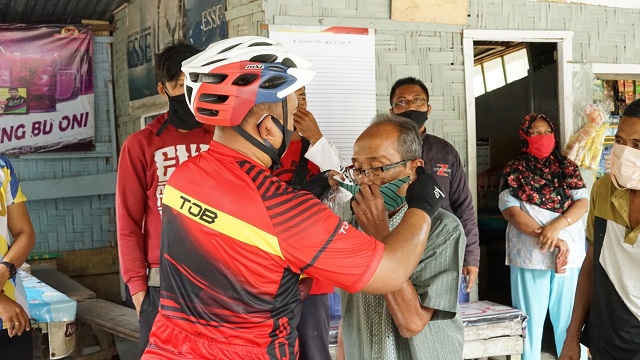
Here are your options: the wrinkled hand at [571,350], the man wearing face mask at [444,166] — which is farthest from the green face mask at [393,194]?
the man wearing face mask at [444,166]

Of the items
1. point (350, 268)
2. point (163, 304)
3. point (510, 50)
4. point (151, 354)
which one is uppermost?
point (510, 50)

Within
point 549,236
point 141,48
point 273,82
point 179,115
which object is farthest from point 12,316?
point 141,48

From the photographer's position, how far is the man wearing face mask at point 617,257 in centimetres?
215

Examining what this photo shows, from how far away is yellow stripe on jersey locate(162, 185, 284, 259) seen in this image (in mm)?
1430

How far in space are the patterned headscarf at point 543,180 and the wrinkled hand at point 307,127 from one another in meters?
1.99

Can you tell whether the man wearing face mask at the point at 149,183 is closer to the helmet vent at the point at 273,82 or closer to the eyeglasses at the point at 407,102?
A: the helmet vent at the point at 273,82

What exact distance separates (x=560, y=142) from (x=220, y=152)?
13.4ft

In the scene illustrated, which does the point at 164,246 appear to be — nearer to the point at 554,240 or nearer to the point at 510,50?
the point at 554,240

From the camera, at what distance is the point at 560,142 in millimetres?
5023

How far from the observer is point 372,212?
5.79 ft

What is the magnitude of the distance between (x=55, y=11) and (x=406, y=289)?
20.3 feet

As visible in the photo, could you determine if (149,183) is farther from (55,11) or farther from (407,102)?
(55,11)

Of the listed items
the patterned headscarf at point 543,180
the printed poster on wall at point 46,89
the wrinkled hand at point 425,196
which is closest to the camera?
the wrinkled hand at point 425,196

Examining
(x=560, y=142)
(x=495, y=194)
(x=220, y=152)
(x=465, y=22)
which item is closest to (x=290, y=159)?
(x=220, y=152)
